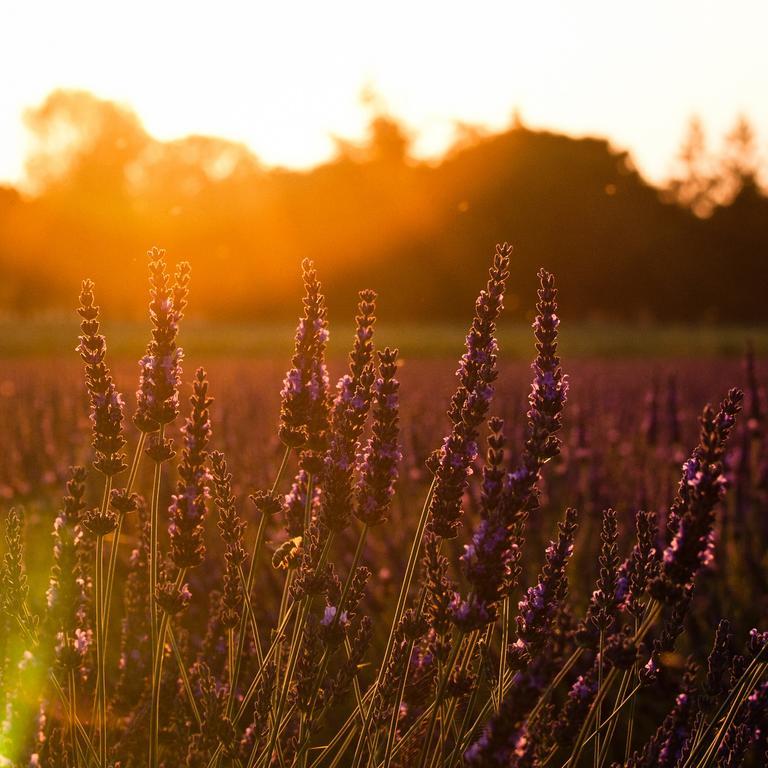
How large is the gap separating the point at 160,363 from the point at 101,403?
15 centimetres

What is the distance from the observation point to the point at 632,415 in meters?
8.91

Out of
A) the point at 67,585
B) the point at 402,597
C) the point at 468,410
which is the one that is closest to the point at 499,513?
the point at 468,410

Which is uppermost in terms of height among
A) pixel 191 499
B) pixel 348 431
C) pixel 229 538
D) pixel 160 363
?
pixel 160 363

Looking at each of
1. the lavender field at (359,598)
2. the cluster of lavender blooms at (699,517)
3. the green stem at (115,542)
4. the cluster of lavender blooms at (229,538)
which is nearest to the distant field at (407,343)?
the lavender field at (359,598)

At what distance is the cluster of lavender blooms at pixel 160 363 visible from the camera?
185cm

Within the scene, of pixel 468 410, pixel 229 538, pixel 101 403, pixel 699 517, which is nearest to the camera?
pixel 699 517

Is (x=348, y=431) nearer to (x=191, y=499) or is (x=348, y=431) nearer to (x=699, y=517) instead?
(x=191, y=499)

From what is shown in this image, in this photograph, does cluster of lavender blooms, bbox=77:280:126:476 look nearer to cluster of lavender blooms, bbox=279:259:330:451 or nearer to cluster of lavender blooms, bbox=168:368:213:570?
cluster of lavender blooms, bbox=168:368:213:570

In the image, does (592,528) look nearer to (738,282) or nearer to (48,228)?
(48,228)

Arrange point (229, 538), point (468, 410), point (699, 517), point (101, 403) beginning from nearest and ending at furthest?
point (699, 517)
point (468, 410)
point (101, 403)
point (229, 538)

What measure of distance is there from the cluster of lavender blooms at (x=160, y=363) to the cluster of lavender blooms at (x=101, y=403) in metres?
0.06

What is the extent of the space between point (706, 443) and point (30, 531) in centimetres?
504

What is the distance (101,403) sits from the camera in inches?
74.4

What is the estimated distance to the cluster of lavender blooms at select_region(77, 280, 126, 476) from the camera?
74.1 inches
